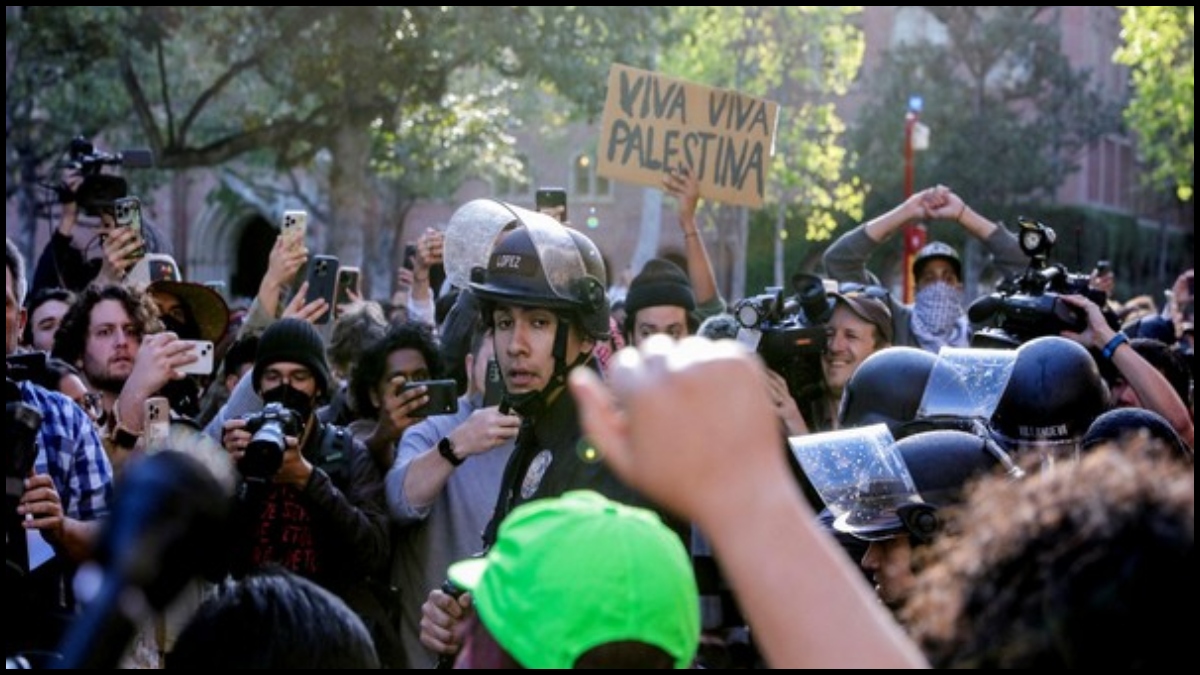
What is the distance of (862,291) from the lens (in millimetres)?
7078

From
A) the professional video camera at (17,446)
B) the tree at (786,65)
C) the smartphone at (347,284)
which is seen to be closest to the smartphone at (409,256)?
the smartphone at (347,284)

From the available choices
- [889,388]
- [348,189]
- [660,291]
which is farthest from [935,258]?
[348,189]

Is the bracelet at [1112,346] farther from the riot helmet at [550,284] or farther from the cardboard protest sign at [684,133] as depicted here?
the riot helmet at [550,284]

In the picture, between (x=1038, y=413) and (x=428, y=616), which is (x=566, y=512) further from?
(x=1038, y=413)

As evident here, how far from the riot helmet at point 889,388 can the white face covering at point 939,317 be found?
257cm

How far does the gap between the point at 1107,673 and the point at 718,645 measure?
257 cm

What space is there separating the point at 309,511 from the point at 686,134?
145 inches

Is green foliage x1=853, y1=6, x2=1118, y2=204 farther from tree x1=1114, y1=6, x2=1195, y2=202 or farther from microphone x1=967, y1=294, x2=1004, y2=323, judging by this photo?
microphone x1=967, y1=294, x2=1004, y2=323

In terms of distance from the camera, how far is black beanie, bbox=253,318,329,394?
5980 mm

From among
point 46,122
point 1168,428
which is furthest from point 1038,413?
point 46,122

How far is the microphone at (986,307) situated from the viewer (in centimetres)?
660

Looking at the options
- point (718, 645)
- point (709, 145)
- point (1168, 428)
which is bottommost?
point (718, 645)

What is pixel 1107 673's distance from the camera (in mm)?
1790

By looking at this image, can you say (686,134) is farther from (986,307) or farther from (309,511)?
(309,511)
